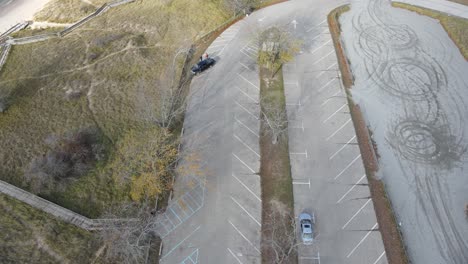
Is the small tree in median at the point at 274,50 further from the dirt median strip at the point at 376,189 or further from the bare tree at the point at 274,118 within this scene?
the dirt median strip at the point at 376,189

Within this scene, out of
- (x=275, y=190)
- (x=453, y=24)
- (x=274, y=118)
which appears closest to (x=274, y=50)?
(x=274, y=118)

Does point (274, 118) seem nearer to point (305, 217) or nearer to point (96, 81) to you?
point (305, 217)

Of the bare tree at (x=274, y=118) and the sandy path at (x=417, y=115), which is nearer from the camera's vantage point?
the sandy path at (x=417, y=115)

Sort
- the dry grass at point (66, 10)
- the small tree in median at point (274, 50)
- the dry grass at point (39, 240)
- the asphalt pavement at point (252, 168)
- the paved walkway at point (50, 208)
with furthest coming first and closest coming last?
the dry grass at point (66, 10) → the small tree in median at point (274, 50) → the paved walkway at point (50, 208) → the asphalt pavement at point (252, 168) → the dry grass at point (39, 240)

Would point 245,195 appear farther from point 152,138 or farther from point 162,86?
point 162,86

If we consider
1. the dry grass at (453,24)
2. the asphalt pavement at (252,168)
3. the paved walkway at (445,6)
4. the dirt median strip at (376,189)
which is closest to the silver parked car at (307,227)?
the asphalt pavement at (252,168)

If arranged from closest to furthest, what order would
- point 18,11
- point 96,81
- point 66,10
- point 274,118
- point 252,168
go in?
point 252,168
point 274,118
point 96,81
point 66,10
point 18,11

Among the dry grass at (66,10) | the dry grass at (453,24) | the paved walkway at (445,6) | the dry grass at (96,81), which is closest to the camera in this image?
the dry grass at (96,81)
